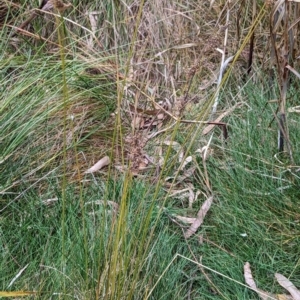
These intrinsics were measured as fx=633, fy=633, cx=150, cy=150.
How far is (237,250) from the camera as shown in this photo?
2.08 metres

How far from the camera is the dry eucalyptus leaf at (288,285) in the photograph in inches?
76.1

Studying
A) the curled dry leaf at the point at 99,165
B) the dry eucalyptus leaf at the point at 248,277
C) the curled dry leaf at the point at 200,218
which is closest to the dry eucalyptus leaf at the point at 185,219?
the curled dry leaf at the point at 200,218

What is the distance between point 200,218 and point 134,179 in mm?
320

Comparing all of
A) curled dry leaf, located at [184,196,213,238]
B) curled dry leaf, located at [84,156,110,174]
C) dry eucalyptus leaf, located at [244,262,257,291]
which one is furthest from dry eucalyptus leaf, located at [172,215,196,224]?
curled dry leaf, located at [84,156,110,174]

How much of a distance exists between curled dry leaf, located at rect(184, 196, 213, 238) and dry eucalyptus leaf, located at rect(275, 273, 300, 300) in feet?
1.09

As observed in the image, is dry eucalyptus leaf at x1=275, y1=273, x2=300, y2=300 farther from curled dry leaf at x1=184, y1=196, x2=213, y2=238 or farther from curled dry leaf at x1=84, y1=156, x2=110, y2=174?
curled dry leaf at x1=84, y1=156, x2=110, y2=174

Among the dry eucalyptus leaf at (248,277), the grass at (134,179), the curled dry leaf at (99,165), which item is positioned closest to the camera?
the grass at (134,179)

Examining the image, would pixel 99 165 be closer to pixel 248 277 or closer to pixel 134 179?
pixel 134 179

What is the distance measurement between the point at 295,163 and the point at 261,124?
0.90ft

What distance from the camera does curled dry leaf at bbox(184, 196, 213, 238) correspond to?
2.18m

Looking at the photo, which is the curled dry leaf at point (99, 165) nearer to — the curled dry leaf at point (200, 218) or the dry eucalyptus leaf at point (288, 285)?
the curled dry leaf at point (200, 218)

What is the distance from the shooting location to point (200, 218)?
2.22 metres

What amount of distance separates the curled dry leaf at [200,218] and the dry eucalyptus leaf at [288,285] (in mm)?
334

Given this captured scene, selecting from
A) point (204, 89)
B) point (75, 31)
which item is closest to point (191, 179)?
point (204, 89)
